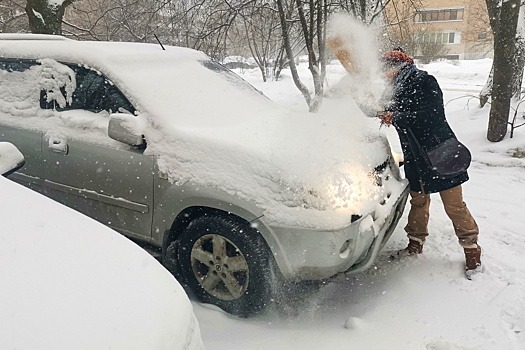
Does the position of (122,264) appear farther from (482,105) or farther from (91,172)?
(482,105)

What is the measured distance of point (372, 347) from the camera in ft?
8.67

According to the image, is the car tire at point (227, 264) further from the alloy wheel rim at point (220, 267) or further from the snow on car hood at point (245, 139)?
the snow on car hood at point (245, 139)

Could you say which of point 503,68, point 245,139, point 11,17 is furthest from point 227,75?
point 11,17

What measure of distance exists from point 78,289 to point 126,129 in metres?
1.64

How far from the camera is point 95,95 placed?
3.47m

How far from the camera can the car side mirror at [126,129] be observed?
3027 mm

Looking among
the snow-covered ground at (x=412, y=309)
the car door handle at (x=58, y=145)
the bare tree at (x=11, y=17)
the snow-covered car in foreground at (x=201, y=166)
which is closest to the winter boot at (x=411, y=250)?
the snow-covered ground at (x=412, y=309)

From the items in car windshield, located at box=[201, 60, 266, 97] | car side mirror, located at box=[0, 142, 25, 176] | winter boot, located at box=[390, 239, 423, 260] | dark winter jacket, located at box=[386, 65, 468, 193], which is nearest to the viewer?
car side mirror, located at box=[0, 142, 25, 176]

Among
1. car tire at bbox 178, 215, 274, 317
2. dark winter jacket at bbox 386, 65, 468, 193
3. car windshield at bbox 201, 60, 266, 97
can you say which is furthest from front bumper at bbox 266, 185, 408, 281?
car windshield at bbox 201, 60, 266, 97

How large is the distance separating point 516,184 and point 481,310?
316 cm

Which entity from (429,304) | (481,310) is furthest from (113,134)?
(481,310)

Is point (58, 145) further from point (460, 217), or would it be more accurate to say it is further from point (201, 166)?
point (460, 217)

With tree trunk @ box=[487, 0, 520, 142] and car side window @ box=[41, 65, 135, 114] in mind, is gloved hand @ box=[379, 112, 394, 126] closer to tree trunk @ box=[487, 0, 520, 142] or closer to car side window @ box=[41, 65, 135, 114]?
car side window @ box=[41, 65, 135, 114]

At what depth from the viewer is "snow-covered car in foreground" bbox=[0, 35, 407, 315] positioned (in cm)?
273
